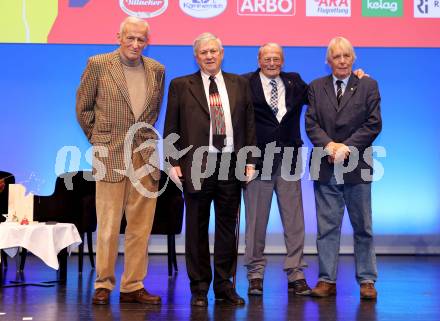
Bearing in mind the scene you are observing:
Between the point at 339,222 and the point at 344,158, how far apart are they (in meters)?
0.44

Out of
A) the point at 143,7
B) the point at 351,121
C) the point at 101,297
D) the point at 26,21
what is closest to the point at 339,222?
the point at 351,121

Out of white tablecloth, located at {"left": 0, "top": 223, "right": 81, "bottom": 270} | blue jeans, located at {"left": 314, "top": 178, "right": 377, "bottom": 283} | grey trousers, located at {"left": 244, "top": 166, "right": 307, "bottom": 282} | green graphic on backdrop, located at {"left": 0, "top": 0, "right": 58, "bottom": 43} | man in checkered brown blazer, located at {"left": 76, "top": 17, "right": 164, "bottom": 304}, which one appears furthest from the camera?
green graphic on backdrop, located at {"left": 0, "top": 0, "right": 58, "bottom": 43}

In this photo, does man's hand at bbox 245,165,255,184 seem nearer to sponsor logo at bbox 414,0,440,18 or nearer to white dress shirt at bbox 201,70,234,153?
white dress shirt at bbox 201,70,234,153


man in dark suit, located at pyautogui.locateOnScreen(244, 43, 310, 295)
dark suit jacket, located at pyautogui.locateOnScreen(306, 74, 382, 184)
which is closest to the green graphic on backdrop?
man in dark suit, located at pyautogui.locateOnScreen(244, 43, 310, 295)

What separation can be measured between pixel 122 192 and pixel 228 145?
684 mm

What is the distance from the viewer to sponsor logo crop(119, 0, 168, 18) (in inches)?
269

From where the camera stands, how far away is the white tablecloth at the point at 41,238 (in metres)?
4.84

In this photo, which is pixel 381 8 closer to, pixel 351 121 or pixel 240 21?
pixel 240 21

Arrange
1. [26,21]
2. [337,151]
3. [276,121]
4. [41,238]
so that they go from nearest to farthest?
[337,151] → [276,121] → [41,238] → [26,21]

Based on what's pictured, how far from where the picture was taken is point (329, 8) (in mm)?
6832

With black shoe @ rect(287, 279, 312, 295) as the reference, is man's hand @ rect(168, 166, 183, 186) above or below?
above

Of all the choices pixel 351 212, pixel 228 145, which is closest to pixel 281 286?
pixel 351 212

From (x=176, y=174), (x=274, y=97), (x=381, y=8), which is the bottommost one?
(x=176, y=174)

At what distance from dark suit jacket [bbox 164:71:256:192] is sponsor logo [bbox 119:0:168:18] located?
287 cm
